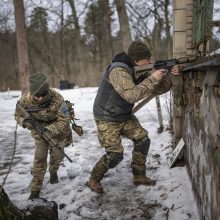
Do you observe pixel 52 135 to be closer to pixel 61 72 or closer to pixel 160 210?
pixel 160 210

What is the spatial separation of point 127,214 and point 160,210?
0.38 m

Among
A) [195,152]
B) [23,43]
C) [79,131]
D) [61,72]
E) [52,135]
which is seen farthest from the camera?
[61,72]

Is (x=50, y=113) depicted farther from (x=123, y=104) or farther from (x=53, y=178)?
(x=53, y=178)

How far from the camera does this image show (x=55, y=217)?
11.8ft

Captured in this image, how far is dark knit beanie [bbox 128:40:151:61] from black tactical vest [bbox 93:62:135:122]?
0.16 meters

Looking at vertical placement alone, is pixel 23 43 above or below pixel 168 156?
above

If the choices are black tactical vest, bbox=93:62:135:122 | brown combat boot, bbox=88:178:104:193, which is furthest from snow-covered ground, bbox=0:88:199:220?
black tactical vest, bbox=93:62:135:122

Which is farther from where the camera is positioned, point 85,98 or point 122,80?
point 85,98

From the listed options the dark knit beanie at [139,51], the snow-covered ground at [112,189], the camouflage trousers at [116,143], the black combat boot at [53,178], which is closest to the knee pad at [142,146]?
the camouflage trousers at [116,143]

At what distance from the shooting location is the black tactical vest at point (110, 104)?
4.06 meters

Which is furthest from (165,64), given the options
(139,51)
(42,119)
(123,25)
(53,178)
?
(123,25)

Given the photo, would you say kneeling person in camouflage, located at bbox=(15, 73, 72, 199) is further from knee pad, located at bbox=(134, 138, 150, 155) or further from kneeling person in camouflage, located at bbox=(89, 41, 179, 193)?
knee pad, located at bbox=(134, 138, 150, 155)

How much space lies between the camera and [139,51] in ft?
12.9

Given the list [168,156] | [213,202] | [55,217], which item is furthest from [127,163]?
[213,202]
